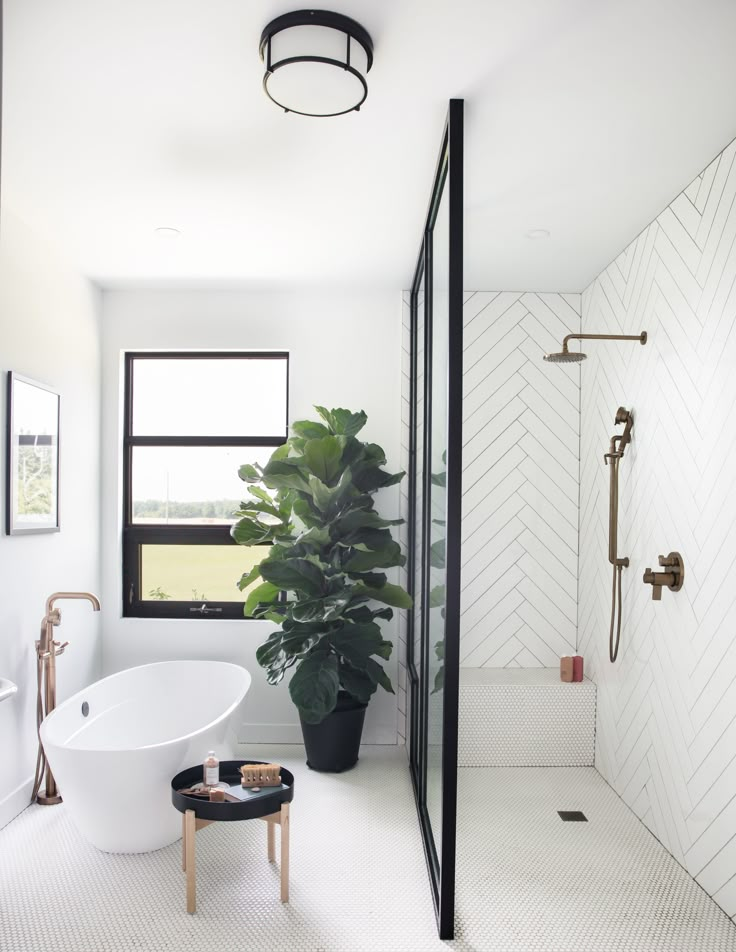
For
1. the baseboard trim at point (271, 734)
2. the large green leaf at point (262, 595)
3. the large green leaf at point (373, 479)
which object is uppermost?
the large green leaf at point (373, 479)

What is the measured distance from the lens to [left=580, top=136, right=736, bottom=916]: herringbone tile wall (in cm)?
254

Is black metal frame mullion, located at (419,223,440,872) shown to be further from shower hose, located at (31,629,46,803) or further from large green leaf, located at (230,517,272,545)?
shower hose, located at (31,629,46,803)

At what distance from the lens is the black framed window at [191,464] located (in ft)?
14.3

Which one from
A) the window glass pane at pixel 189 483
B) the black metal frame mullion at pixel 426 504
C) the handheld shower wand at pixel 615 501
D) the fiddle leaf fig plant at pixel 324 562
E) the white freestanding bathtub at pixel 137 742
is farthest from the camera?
the window glass pane at pixel 189 483

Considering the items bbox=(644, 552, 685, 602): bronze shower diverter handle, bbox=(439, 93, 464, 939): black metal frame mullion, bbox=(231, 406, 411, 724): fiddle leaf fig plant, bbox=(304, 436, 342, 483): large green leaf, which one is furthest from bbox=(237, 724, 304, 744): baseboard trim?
bbox=(644, 552, 685, 602): bronze shower diverter handle

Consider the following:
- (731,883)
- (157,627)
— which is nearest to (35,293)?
(157,627)

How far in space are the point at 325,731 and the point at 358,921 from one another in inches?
52.0

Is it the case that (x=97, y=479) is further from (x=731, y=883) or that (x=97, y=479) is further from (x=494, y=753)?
(x=731, y=883)

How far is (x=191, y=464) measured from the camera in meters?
4.39

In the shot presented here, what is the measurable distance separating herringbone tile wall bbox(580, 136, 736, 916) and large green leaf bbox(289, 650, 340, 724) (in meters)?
→ 1.32

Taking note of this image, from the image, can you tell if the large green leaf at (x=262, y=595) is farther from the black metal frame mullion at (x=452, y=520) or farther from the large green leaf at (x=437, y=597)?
the black metal frame mullion at (x=452, y=520)

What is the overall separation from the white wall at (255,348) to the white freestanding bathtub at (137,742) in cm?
34

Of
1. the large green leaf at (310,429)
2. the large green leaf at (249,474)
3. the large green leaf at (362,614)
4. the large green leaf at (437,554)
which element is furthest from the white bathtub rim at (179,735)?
the large green leaf at (310,429)

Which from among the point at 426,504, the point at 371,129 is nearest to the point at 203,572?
the point at 426,504
